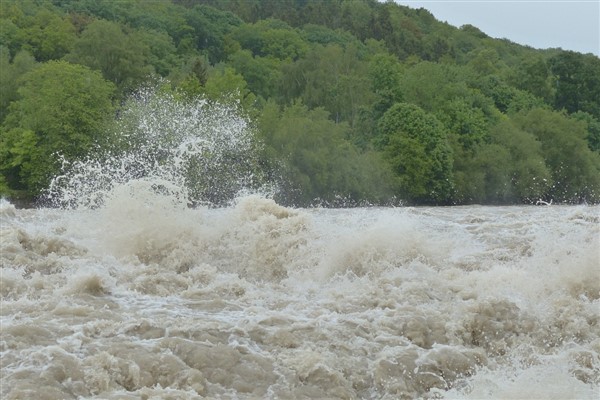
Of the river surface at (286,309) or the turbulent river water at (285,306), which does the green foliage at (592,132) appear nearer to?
the turbulent river water at (285,306)

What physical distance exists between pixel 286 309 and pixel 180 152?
31.0m

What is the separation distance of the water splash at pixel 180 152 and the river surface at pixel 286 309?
21862 mm

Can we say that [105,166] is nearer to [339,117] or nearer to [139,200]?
[139,200]

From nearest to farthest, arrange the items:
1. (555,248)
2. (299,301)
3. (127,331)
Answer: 1. (127,331)
2. (299,301)
3. (555,248)

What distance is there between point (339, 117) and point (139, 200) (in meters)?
54.1

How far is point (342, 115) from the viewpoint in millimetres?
70625

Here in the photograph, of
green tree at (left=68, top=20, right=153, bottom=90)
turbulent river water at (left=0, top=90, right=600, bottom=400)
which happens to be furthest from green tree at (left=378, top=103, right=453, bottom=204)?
turbulent river water at (left=0, top=90, right=600, bottom=400)

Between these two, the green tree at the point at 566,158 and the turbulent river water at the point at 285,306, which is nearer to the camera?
the turbulent river water at the point at 285,306

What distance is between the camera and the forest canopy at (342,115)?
157 feet

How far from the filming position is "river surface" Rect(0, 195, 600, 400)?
971cm

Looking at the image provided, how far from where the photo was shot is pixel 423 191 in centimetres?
5162

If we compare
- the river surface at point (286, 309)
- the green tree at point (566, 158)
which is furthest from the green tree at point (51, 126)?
the green tree at point (566, 158)

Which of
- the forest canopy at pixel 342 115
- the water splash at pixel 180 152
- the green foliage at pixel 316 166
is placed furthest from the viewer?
the green foliage at pixel 316 166

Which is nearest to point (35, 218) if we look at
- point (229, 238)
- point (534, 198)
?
point (229, 238)
